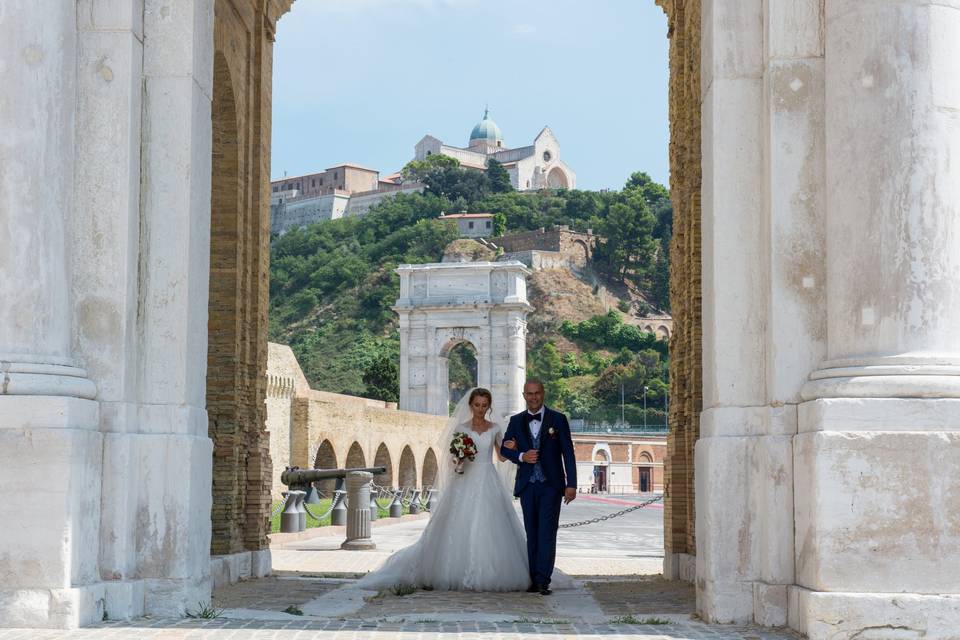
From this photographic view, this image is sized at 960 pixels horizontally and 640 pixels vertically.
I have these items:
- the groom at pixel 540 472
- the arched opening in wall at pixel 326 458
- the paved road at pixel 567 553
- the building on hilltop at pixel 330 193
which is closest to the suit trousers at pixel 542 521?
the groom at pixel 540 472

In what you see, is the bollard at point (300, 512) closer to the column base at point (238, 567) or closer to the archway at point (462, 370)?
the column base at point (238, 567)

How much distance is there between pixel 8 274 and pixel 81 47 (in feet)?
4.70

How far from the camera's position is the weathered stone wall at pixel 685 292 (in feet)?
33.3

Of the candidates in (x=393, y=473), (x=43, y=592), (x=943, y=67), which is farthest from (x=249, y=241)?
(x=393, y=473)

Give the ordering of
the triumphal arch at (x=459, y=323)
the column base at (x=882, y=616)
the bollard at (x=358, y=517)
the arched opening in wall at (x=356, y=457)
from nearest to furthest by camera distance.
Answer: the column base at (x=882, y=616) → the bollard at (x=358, y=517) → the arched opening in wall at (x=356, y=457) → the triumphal arch at (x=459, y=323)

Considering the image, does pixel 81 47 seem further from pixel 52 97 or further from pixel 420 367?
pixel 420 367

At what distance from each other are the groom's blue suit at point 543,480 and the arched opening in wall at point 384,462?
1378 inches

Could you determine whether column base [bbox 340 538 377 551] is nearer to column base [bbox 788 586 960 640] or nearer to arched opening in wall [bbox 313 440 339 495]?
column base [bbox 788 586 960 640]

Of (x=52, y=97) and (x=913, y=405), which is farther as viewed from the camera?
(x=52, y=97)

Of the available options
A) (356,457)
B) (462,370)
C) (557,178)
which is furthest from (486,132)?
(356,457)

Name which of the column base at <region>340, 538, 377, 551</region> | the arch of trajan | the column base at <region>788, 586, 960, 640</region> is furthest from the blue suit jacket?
the column base at <region>340, 538, 377, 551</region>

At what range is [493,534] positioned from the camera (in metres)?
9.52

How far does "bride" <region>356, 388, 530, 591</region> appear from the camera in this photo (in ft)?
30.8

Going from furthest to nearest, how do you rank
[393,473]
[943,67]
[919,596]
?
1. [393,473]
2. [943,67]
3. [919,596]
